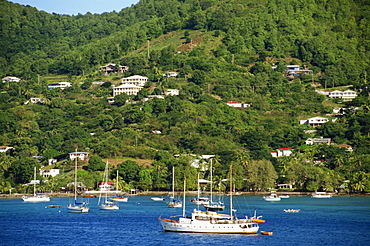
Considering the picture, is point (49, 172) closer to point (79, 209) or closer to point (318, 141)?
point (79, 209)

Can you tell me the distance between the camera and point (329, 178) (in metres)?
134

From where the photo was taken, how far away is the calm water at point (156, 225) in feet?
222

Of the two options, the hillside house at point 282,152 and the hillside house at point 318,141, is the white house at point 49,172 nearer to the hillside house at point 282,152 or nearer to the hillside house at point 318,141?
the hillside house at point 282,152

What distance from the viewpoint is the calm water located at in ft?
222

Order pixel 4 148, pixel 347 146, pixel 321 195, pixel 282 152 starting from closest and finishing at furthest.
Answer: pixel 321 195
pixel 347 146
pixel 282 152
pixel 4 148

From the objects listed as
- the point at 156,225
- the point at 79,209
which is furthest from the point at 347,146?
the point at 156,225

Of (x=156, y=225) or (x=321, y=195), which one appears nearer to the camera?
(x=156, y=225)

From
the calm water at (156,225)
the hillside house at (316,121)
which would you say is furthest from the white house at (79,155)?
the hillside house at (316,121)

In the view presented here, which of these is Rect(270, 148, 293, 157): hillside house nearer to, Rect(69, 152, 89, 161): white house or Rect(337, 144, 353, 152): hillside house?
Rect(337, 144, 353, 152): hillside house

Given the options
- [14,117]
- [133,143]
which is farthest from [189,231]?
[14,117]

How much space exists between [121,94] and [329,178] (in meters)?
83.5

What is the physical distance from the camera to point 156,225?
8038 cm

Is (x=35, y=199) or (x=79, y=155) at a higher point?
(x=79, y=155)

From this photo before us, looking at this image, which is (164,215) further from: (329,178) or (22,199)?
(329,178)
